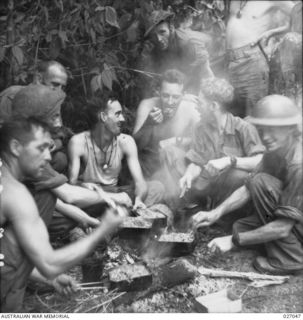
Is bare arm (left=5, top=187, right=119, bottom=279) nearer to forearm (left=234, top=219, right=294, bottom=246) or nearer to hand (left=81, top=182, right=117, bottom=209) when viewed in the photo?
hand (left=81, top=182, right=117, bottom=209)

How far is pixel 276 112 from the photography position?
10.0 ft

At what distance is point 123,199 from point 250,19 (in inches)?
59.5

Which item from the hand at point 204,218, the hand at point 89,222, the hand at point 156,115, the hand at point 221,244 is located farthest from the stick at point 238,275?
the hand at point 156,115

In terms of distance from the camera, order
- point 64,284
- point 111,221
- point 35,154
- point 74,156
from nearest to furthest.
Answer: point 35,154, point 111,221, point 64,284, point 74,156

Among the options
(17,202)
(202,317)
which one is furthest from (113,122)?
(202,317)

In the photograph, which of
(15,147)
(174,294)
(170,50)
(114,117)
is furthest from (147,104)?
(174,294)

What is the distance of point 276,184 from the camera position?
10.1 feet

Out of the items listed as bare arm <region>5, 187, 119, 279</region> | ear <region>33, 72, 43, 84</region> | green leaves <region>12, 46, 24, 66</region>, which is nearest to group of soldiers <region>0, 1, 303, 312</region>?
ear <region>33, 72, 43, 84</region>

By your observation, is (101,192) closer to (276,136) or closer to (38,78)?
(38,78)

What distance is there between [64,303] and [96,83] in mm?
1383

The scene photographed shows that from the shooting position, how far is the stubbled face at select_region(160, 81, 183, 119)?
308cm

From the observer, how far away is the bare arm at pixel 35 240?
2432mm

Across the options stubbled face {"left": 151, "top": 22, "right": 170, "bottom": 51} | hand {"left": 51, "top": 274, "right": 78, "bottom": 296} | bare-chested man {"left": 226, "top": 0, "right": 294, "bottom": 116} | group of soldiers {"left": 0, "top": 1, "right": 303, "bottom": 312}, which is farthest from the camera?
bare-chested man {"left": 226, "top": 0, "right": 294, "bottom": 116}

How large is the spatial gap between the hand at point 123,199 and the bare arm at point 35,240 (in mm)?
511
